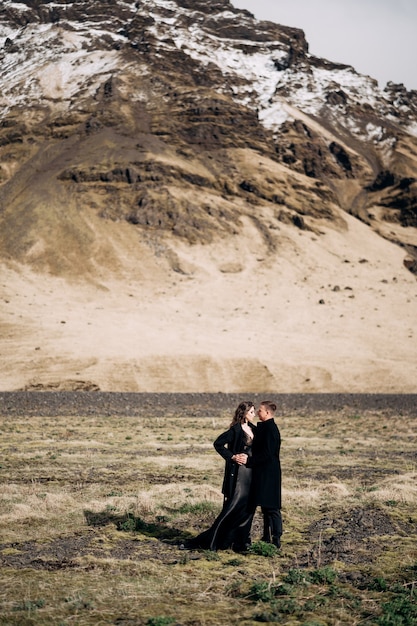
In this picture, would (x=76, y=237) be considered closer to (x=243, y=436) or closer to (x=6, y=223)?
(x=6, y=223)

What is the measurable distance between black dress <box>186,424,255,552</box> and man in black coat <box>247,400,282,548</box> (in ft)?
0.41

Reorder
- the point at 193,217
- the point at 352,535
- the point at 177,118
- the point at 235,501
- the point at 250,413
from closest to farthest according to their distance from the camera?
1. the point at 235,501
2. the point at 250,413
3. the point at 352,535
4. the point at 193,217
5. the point at 177,118

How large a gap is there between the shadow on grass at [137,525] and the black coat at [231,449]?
1651mm

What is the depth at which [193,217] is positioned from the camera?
99750mm

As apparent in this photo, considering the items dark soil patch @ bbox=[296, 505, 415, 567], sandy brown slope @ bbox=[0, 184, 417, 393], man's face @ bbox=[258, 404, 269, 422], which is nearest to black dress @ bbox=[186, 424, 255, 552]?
man's face @ bbox=[258, 404, 269, 422]

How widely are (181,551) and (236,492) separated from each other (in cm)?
142

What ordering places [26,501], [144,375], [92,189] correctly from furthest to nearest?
1. [92,189]
2. [144,375]
3. [26,501]

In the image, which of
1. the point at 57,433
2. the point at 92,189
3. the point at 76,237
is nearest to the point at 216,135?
the point at 92,189

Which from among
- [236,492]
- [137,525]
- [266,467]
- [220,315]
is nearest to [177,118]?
[220,315]

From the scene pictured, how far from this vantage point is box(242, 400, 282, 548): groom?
1059 centimetres

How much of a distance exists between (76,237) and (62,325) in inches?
1123

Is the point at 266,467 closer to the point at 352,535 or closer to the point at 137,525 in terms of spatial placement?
the point at 352,535

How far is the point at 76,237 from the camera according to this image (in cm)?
8988

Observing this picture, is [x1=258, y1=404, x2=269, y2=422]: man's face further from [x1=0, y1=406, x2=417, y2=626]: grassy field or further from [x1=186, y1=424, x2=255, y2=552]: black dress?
[x1=0, y1=406, x2=417, y2=626]: grassy field
